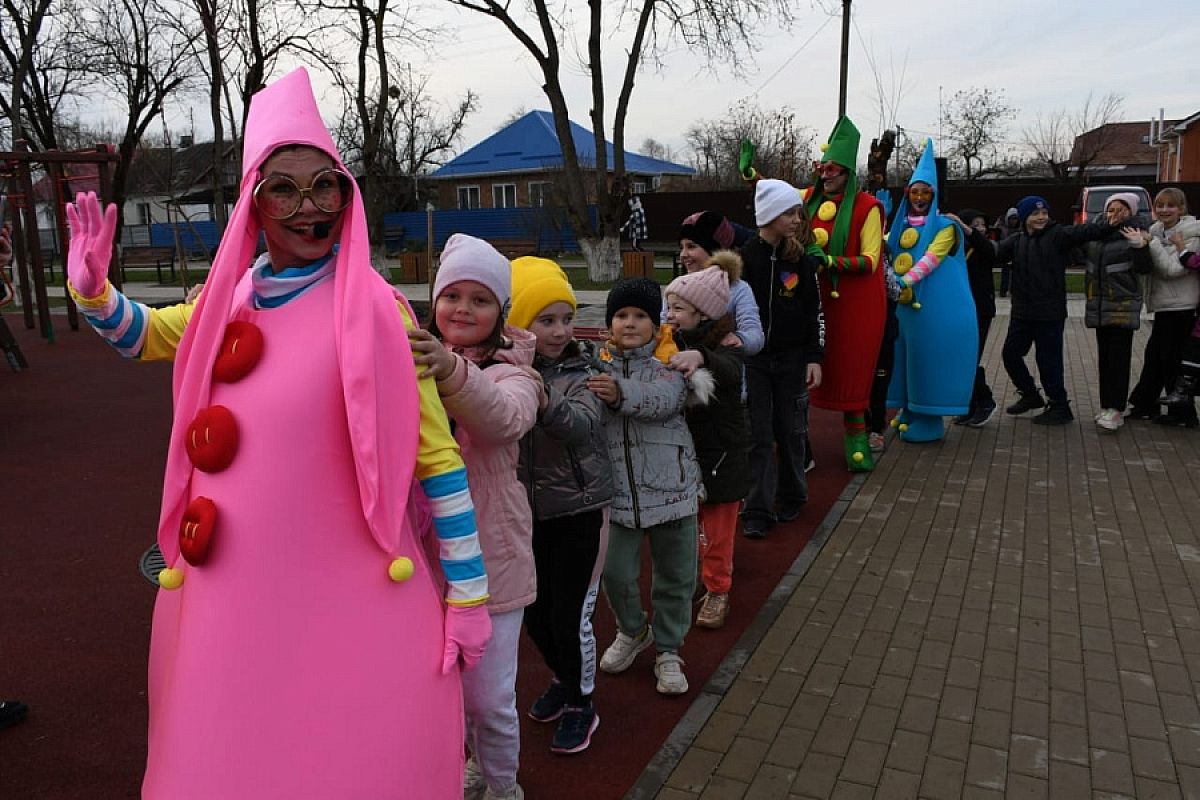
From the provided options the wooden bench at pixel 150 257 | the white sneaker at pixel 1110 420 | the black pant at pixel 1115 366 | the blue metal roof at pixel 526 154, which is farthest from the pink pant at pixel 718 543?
the blue metal roof at pixel 526 154

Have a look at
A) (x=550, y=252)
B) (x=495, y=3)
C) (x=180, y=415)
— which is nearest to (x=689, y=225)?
(x=180, y=415)

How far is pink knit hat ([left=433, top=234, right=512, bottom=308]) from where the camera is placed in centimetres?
245

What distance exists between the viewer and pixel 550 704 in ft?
11.5

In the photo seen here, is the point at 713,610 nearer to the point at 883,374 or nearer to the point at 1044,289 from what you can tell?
the point at 883,374

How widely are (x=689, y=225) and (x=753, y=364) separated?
38.2 inches

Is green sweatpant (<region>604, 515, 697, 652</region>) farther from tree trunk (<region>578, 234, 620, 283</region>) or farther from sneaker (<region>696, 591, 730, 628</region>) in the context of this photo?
tree trunk (<region>578, 234, 620, 283</region>)

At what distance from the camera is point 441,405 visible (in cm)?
211

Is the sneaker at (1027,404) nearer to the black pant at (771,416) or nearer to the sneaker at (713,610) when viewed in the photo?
the black pant at (771,416)

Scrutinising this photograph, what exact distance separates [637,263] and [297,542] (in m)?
21.3

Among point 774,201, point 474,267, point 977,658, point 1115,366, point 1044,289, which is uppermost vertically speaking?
point 774,201

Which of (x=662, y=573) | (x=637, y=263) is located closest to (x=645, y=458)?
(x=662, y=573)

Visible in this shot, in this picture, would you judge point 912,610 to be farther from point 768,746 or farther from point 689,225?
point 689,225

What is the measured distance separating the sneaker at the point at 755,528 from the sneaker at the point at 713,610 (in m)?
1.14

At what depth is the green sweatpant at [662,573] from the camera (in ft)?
11.6
